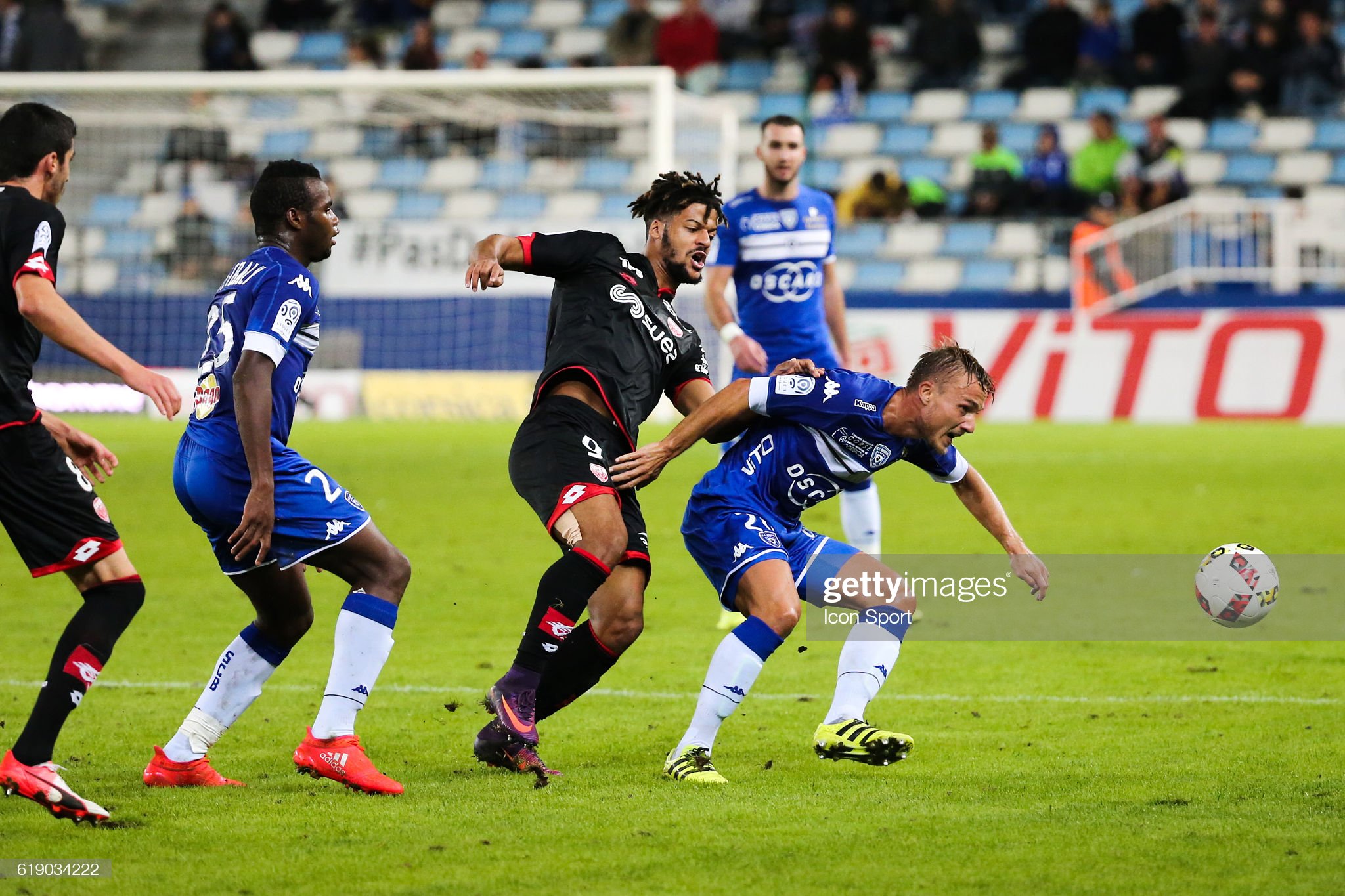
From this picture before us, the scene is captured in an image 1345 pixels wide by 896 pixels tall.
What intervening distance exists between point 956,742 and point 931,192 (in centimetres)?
1807

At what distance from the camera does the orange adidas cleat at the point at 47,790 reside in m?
4.53

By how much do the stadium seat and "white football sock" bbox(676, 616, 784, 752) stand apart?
67.8ft

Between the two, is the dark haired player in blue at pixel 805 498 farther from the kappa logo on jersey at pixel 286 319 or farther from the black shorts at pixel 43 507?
the black shorts at pixel 43 507

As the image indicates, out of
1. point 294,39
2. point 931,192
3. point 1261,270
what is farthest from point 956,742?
point 294,39

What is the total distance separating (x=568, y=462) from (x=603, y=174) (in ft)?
55.7

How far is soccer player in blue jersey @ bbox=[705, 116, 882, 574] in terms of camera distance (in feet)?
28.8

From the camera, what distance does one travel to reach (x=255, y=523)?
4867 millimetres

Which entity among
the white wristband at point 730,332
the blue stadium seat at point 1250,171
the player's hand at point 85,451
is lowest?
the player's hand at point 85,451

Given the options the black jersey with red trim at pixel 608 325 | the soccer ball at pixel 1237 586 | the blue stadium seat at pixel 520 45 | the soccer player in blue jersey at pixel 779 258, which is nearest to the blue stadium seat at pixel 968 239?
the blue stadium seat at pixel 520 45

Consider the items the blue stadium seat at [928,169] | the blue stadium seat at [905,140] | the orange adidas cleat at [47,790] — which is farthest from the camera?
the blue stadium seat at [905,140]

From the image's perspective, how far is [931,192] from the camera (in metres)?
23.2

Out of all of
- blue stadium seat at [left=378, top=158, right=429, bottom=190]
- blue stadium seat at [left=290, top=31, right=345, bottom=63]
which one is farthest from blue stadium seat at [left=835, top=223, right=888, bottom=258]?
blue stadium seat at [left=290, top=31, right=345, bottom=63]

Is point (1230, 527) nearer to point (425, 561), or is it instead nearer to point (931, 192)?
point (425, 561)

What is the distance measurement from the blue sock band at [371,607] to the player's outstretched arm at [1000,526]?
1.92 m
